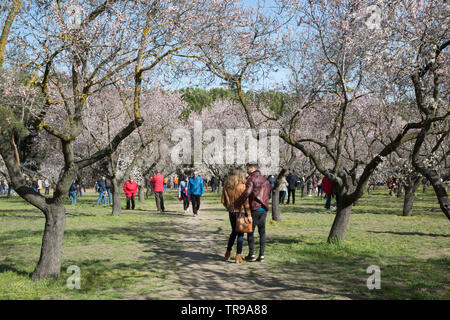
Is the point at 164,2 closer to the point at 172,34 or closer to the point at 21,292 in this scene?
the point at 172,34

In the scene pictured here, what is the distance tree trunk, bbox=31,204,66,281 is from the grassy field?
0.25 m

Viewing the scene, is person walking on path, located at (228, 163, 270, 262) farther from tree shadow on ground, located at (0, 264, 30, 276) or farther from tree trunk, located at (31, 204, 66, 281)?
tree shadow on ground, located at (0, 264, 30, 276)

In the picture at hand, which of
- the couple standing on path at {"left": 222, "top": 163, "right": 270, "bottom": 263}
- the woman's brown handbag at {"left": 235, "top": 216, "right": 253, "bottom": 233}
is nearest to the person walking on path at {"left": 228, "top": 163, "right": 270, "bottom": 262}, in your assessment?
the couple standing on path at {"left": 222, "top": 163, "right": 270, "bottom": 263}

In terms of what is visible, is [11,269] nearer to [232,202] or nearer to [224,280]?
[224,280]

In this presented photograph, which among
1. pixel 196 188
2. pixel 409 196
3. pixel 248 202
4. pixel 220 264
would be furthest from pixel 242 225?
pixel 409 196

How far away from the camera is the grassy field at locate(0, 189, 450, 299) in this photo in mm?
7008

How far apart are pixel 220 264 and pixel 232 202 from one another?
1.29 metres

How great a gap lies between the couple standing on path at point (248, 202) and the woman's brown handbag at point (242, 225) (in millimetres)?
85

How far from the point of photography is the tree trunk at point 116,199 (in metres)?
20.9

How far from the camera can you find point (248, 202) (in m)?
9.64

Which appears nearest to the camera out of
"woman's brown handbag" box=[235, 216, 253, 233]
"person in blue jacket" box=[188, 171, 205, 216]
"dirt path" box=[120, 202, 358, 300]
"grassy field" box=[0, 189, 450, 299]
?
"dirt path" box=[120, 202, 358, 300]

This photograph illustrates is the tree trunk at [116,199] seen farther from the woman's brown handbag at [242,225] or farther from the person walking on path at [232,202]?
the woman's brown handbag at [242,225]

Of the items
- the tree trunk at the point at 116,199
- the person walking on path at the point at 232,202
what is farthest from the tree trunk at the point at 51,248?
the tree trunk at the point at 116,199

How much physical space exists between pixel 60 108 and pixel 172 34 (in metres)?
19.2
